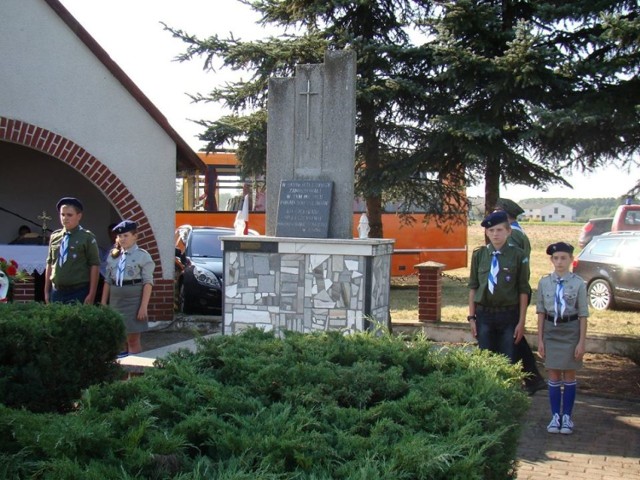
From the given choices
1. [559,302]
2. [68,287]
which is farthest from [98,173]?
[559,302]

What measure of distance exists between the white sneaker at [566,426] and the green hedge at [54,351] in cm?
368

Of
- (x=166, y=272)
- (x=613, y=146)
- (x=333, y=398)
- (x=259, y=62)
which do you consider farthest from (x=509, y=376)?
(x=259, y=62)

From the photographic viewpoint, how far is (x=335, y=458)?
267cm

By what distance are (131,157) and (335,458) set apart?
9440mm

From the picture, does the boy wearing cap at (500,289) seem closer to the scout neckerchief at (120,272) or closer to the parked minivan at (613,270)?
the scout neckerchief at (120,272)

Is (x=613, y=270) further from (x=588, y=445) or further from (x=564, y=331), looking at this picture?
(x=588, y=445)

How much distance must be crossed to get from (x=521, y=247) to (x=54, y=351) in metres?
4.33

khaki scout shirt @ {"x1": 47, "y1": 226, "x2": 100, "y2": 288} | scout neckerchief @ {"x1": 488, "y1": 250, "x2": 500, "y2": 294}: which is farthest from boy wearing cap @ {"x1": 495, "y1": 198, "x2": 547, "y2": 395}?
khaki scout shirt @ {"x1": 47, "y1": 226, "x2": 100, "y2": 288}

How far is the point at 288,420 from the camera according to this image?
9.66 ft

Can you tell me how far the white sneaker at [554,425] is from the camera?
6.66 m

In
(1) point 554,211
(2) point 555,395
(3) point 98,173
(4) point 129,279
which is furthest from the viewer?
(1) point 554,211

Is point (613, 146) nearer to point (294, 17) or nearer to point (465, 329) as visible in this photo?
point (465, 329)

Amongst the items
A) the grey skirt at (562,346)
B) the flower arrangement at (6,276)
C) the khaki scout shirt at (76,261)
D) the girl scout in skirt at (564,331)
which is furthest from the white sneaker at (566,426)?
the flower arrangement at (6,276)

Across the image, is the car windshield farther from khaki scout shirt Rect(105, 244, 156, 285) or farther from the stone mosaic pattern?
khaki scout shirt Rect(105, 244, 156, 285)
